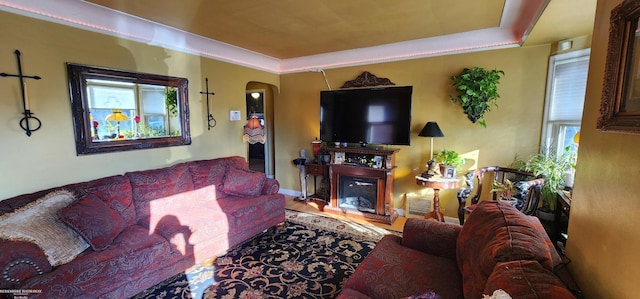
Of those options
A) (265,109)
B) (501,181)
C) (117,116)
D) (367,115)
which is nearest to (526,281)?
(501,181)

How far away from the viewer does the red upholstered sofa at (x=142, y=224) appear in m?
1.72

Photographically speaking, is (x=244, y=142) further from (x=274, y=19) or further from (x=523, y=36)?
(x=523, y=36)

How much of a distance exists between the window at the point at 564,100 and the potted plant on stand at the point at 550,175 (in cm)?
18

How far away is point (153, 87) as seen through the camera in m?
3.06

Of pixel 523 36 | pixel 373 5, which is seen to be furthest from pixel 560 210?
pixel 373 5

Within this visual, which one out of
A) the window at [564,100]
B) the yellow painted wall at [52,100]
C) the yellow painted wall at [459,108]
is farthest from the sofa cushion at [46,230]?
the window at [564,100]

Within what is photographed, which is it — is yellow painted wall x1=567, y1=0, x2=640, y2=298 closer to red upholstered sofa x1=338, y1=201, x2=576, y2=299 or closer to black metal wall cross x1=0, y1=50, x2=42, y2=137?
red upholstered sofa x1=338, y1=201, x2=576, y2=299

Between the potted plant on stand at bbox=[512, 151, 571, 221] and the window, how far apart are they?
0.18m

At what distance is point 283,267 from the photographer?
8.38 feet

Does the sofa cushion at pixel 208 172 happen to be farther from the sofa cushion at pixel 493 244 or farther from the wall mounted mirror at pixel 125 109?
the sofa cushion at pixel 493 244

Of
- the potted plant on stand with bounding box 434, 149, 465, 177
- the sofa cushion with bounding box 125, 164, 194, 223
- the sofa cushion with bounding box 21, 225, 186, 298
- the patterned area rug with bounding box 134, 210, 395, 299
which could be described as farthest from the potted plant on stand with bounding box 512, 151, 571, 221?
the sofa cushion with bounding box 125, 164, 194, 223

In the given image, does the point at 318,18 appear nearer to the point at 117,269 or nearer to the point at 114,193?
Answer: the point at 114,193

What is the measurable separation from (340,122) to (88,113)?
117 inches

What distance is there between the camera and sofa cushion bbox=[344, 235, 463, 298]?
1.52 meters
